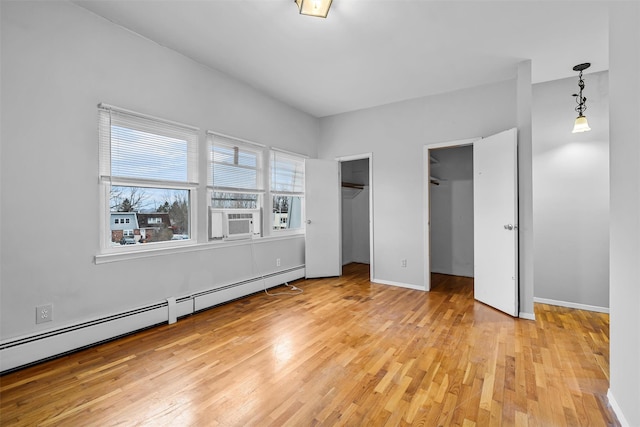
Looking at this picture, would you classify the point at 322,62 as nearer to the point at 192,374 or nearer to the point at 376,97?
the point at 376,97

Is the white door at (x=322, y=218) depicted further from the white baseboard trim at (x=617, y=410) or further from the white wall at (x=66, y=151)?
the white baseboard trim at (x=617, y=410)

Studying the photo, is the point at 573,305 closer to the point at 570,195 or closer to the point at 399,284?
the point at 570,195

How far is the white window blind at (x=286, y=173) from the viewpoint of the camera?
453 cm

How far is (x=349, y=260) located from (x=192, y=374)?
189 inches

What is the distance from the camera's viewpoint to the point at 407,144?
4.50 metres

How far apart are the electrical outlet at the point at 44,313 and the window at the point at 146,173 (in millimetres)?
616

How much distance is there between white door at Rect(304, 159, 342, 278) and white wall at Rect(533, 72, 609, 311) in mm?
2888

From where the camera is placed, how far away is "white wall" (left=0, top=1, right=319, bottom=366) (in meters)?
2.11

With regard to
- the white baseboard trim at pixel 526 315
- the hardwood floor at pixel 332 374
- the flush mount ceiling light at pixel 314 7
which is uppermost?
the flush mount ceiling light at pixel 314 7

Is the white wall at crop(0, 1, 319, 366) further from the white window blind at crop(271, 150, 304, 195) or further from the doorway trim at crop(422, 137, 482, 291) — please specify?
the doorway trim at crop(422, 137, 482, 291)

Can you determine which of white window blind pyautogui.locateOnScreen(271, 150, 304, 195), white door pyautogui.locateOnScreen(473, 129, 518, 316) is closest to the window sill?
white window blind pyautogui.locateOnScreen(271, 150, 304, 195)

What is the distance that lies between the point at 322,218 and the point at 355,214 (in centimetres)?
177

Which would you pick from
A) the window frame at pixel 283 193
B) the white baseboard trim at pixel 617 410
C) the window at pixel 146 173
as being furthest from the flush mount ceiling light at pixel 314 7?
the white baseboard trim at pixel 617 410

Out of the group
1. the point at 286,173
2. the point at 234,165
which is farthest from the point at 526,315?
the point at 234,165
